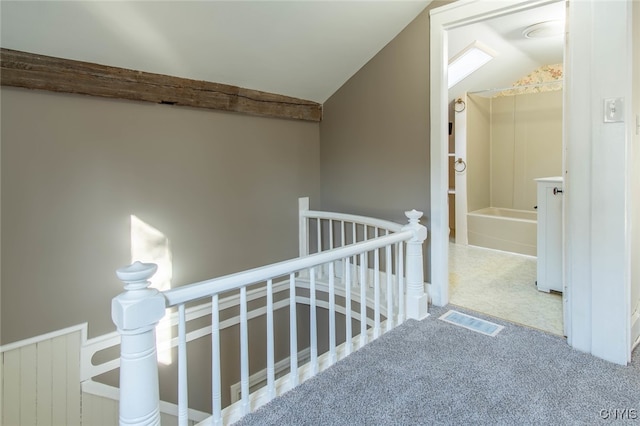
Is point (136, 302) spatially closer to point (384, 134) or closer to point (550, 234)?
point (384, 134)

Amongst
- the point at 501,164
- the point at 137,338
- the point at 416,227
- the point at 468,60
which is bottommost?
the point at 137,338

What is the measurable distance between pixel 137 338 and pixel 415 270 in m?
1.70

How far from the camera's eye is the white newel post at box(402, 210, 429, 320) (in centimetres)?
239

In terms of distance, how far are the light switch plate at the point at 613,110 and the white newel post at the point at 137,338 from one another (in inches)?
84.5

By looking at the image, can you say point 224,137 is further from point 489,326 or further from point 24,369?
point 489,326

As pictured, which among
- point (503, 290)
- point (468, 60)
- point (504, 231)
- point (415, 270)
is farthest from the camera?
point (504, 231)

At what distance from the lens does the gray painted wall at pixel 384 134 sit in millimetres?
2753

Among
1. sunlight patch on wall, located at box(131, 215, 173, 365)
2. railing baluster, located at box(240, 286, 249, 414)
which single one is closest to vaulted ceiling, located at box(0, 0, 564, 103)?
sunlight patch on wall, located at box(131, 215, 173, 365)

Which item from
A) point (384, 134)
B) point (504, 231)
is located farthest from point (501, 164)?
point (384, 134)

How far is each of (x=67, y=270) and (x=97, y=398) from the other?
0.81 meters

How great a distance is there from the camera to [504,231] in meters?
4.38

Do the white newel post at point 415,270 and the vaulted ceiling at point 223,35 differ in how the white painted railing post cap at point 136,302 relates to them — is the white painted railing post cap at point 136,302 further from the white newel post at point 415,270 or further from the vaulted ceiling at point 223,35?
the white newel post at point 415,270

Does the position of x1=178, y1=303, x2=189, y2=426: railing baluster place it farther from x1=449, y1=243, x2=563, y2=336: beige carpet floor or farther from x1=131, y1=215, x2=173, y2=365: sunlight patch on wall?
x1=449, y1=243, x2=563, y2=336: beige carpet floor

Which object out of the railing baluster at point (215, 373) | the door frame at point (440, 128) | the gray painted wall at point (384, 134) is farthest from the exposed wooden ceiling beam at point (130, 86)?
the railing baluster at point (215, 373)
